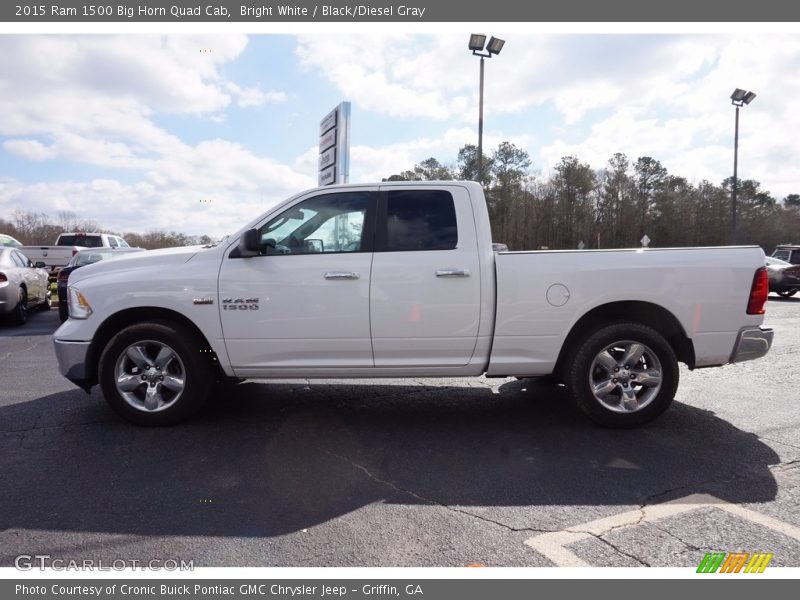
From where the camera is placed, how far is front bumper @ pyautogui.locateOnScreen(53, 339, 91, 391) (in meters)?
4.57

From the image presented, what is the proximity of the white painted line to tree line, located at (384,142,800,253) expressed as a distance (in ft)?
181

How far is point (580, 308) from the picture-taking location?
14.8 feet

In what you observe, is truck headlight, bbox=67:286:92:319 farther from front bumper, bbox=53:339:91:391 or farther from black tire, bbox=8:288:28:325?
black tire, bbox=8:288:28:325

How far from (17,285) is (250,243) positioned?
31.3 ft

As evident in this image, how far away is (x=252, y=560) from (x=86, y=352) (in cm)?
286

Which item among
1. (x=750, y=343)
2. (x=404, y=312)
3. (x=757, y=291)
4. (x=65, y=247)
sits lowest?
(x=750, y=343)

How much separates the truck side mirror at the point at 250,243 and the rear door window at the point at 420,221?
1074 millimetres

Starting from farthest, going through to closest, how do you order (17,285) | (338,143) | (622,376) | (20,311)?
(338,143)
(20,311)
(17,285)
(622,376)

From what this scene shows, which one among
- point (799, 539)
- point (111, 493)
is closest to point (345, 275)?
point (111, 493)

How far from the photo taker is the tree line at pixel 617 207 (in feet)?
193

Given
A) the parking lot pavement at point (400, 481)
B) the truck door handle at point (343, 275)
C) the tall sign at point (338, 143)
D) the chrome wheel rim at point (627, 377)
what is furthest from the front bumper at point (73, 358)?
the tall sign at point (338, 143)

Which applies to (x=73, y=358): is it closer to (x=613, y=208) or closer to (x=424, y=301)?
(x=424, y=301)

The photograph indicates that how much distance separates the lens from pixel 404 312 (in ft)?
14.7

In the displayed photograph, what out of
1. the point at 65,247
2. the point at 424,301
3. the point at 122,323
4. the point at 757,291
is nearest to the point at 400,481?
the point at 424,301
